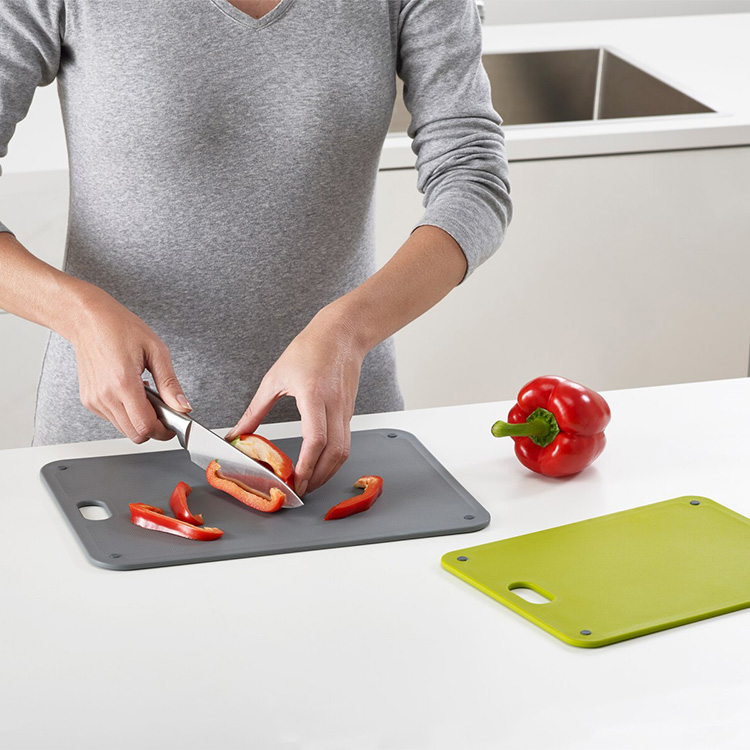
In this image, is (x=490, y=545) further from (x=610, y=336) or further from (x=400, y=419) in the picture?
(x=610, y=336)

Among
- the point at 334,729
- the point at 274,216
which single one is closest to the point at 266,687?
the point at 334,729

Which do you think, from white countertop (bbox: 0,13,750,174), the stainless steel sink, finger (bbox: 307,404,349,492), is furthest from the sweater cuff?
the stainless steel sink

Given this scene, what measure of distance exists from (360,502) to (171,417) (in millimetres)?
188

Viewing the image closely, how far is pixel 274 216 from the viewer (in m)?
1.31

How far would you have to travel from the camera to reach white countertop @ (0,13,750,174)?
6.68 feet

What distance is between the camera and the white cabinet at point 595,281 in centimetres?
212

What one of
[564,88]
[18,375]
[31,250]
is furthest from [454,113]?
[564,88]

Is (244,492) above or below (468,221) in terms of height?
below

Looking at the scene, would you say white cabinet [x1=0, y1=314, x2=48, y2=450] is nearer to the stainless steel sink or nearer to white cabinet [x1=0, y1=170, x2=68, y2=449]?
white cabinet [x1=0, y1=170, x2=68, y2=449]

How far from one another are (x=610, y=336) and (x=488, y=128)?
1.01 m

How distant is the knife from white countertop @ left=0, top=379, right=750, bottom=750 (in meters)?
0.09

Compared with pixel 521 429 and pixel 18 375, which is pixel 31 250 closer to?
pixel 18 375

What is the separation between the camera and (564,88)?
263 centimetres

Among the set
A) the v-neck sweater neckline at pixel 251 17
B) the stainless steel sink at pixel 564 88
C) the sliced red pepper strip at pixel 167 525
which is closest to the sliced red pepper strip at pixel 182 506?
the sliced red pepper strip at pixel 167 525
